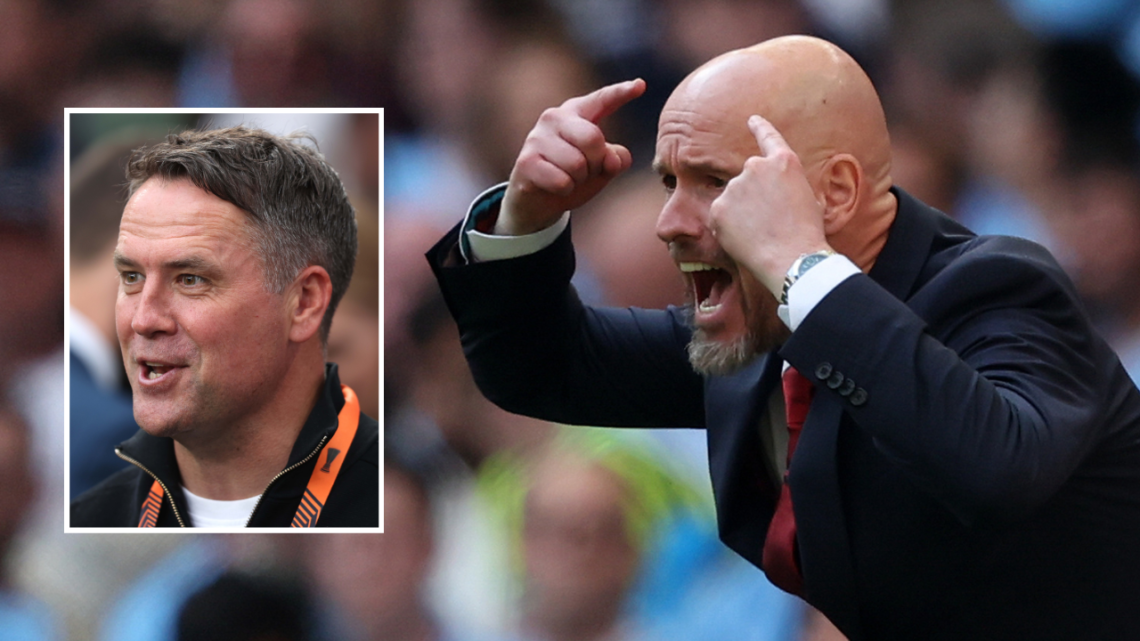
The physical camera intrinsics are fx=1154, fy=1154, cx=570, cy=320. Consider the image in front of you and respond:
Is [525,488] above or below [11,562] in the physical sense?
above

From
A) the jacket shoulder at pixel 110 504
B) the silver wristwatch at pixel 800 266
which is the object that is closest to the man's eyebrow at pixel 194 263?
the jacket shoulder at pixel 110 504

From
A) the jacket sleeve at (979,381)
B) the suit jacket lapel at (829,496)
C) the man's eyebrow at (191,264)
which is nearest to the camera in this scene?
the jacket sleeve at (979,381)

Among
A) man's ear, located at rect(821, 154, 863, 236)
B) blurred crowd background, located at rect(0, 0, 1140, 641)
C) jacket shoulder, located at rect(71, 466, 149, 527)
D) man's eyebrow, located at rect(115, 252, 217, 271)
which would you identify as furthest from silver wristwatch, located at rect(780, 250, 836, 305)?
jacket shoulder, located at rect(71, 466, 149, 527)

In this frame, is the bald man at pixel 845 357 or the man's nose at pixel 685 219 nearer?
the bald man at pixel 845 357

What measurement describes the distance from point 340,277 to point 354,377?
9.0 inches

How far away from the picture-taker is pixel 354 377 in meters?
2.58

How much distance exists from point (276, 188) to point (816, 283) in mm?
1371

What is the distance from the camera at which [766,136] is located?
150 cm

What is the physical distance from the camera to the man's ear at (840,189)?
1.63 metres

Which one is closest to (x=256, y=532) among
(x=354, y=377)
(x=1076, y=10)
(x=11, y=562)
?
(x=354, y=377)

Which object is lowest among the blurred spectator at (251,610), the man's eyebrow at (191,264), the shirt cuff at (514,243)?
the blurred spectator at (251,610)

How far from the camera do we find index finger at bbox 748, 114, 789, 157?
4.83ft

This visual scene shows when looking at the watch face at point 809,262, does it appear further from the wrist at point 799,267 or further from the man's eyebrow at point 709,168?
the man's eyebrow at point 709,168

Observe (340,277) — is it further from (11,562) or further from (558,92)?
(11,562)
